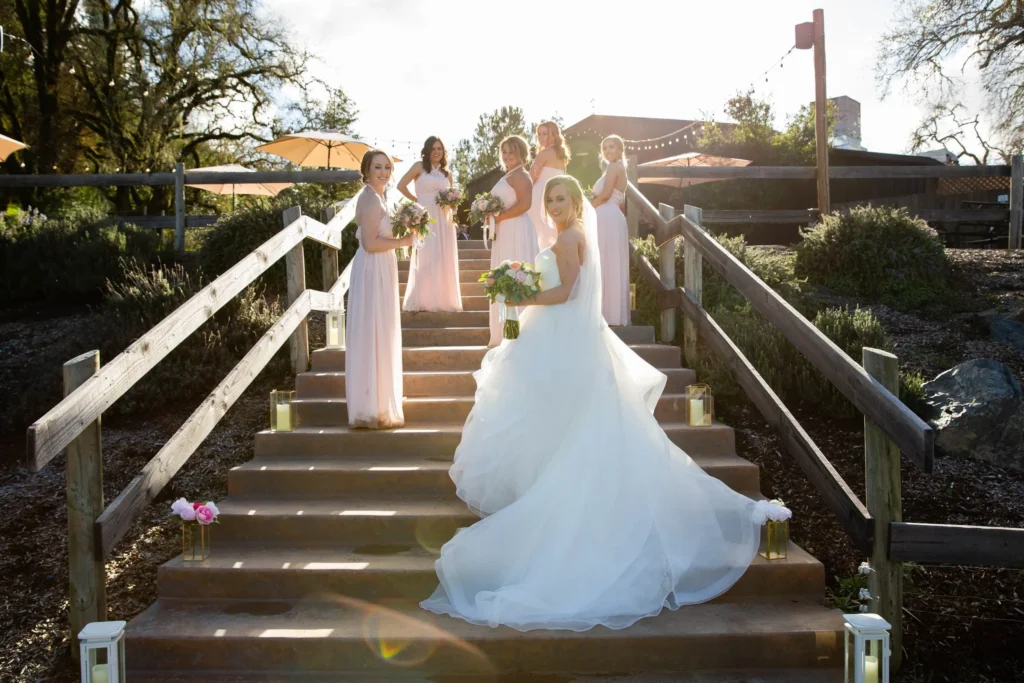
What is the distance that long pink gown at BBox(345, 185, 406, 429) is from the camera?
571cm

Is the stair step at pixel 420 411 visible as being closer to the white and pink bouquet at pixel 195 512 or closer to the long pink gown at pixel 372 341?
the long pink gown at pixel 372 341

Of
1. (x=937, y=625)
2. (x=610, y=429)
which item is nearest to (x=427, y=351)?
(x=610, y=429)

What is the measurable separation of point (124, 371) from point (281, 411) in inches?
64.9

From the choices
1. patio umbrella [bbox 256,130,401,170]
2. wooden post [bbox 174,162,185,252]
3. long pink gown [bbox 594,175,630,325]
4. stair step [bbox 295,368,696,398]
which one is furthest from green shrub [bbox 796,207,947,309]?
wooden post [bbox 174,162,185,252]

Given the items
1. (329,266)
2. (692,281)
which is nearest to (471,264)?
(329,266)

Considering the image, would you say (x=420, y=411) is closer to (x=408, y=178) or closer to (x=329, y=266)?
(x=329, y=266)

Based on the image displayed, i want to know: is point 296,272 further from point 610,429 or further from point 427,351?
point 610,429

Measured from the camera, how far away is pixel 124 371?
4184 millimetres

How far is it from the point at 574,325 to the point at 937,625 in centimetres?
256

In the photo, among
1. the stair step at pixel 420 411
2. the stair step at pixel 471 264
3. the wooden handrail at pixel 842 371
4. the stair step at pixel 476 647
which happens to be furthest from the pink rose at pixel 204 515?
the stair step at pixel 471 264

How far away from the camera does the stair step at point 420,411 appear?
19.8 ft

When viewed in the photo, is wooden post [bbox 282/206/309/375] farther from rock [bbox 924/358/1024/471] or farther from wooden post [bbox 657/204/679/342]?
rock [bbox 924/358/1024/471]

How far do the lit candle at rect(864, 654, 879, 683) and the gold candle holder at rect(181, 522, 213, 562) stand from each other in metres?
3.41

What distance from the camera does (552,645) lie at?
3.86 meters
